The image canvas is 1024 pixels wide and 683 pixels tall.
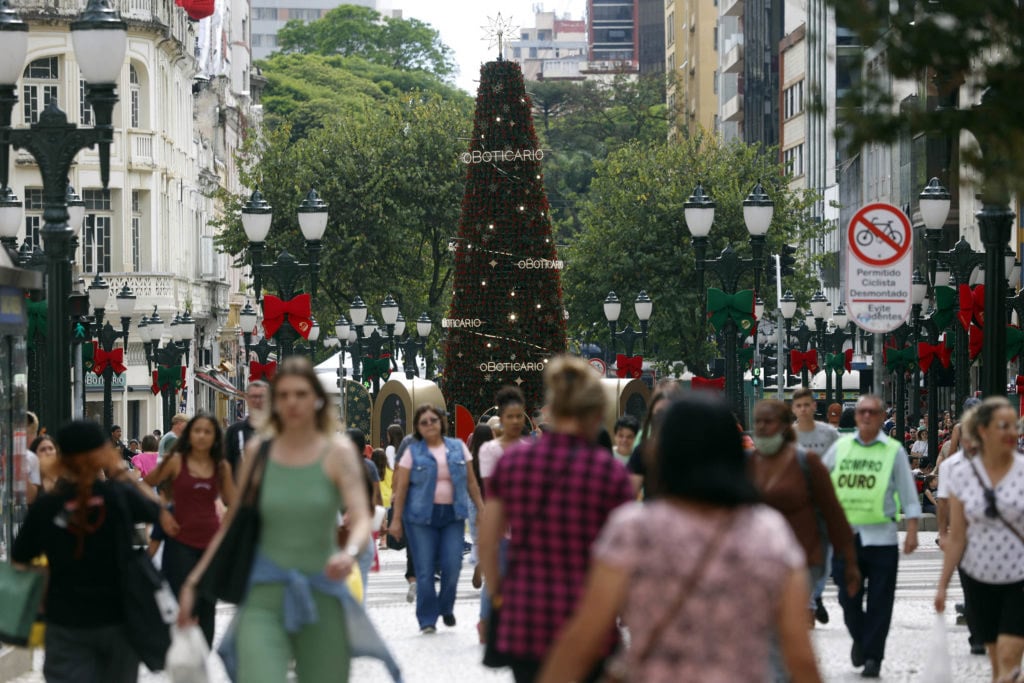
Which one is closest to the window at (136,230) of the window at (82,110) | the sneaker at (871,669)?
the window at (82,110)

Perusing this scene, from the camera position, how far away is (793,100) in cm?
9769

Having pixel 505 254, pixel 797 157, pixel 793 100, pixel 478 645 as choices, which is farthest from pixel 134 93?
pixel 478 645

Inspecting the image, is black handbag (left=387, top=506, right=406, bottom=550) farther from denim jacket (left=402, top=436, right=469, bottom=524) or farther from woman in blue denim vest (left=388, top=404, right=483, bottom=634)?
denim jacket (left=402, top=436, right=469, bottom=524)

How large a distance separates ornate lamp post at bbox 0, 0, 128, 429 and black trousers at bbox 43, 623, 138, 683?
6.50 m

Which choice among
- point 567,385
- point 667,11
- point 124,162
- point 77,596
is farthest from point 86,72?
point 667,11

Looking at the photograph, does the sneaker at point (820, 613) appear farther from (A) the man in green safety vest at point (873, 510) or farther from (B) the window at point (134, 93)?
(B) the window at point (134, 93)

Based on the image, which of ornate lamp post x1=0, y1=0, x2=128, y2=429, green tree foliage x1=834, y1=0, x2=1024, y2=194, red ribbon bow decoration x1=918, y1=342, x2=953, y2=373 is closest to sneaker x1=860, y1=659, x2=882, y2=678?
green tree foliage x1=834, y1=0, x2=1024, y2=194

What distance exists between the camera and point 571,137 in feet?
386

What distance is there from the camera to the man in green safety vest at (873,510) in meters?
13.2

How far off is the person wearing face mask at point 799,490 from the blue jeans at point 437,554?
4.74m

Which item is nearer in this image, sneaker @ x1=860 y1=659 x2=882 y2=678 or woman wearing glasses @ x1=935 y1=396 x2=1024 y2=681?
woman wearing glasses @ x1=935 y1=396 x2=1024 y2=681

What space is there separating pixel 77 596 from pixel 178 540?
3.26 m

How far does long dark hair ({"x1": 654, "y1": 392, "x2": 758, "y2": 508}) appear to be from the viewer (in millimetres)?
5906

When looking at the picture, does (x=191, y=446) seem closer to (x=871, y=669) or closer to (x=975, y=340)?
(x=871, y=669)
